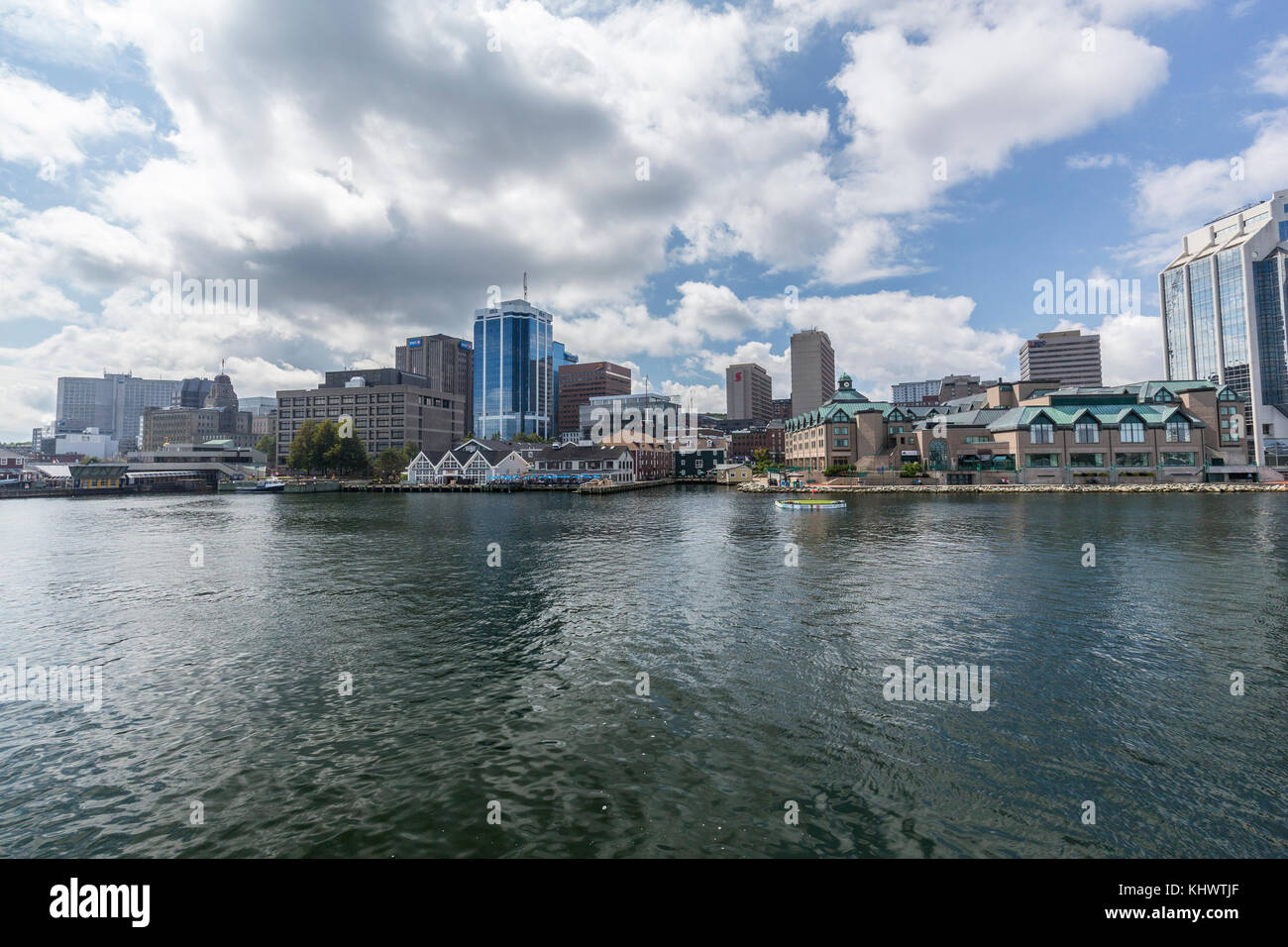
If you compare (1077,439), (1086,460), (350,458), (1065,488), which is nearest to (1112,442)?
(1086,460)

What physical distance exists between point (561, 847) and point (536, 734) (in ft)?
15.5

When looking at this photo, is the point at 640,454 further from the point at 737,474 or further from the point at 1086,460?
the point at 1086,460

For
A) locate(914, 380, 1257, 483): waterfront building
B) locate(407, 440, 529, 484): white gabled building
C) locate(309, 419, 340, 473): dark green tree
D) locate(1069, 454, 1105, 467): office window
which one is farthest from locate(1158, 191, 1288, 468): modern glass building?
locate(309, 419, 340, 473): dark green tree

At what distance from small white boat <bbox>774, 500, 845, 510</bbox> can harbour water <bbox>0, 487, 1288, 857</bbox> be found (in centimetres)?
4562

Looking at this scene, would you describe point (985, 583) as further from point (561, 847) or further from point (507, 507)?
point (507, 507)

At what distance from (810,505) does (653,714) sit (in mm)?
75811

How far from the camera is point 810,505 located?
8712cm

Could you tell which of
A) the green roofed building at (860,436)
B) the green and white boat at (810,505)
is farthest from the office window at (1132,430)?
the green and white boat at (810,505)

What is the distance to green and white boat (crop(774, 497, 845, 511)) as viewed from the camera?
275 feet

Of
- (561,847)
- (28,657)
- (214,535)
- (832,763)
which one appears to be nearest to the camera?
(561,847)

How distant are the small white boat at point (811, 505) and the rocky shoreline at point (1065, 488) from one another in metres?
36.5

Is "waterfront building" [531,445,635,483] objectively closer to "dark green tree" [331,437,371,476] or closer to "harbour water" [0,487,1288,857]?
"dark green tree" [331,437,371,476]

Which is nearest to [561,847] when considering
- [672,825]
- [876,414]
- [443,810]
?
[672,825]
